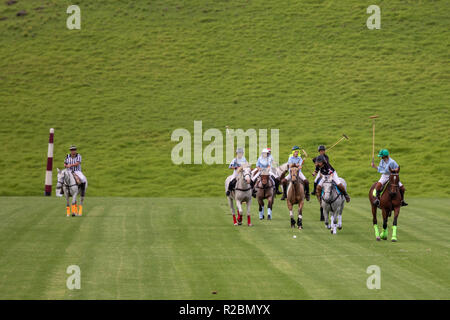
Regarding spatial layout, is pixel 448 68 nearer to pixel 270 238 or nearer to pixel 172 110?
pixel 172 110

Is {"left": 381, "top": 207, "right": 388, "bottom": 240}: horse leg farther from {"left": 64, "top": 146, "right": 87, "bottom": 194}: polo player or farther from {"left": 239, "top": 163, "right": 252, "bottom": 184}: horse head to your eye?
{"left": 64, "top": 146, "right": 87, "bottom": 194}: polo player

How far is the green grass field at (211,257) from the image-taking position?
587 inches

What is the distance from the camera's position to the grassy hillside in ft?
185

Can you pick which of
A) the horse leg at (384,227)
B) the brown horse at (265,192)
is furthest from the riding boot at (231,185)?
the horse leg at (384,227)

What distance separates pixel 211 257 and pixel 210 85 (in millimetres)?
54284

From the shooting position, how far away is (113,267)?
17516mm

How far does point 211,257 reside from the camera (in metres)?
19.3

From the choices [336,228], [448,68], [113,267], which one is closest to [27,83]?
[448,68]

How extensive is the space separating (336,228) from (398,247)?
12.9 ft

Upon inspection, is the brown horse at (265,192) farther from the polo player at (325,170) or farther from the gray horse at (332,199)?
the polo player at (325,170)

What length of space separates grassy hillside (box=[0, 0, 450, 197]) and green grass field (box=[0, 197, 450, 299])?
71.5ft

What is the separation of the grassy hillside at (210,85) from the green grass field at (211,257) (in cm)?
2180

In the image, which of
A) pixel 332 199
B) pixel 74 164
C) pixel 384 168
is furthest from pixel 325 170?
pixel 74 164

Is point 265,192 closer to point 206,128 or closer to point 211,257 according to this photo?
point 211,257
